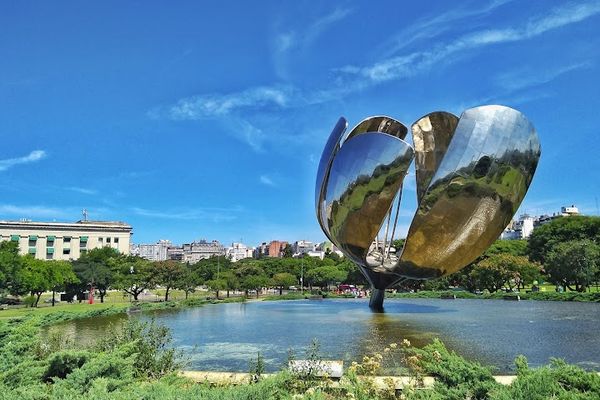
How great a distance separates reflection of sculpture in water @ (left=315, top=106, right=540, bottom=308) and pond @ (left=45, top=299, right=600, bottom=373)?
8.16 feet

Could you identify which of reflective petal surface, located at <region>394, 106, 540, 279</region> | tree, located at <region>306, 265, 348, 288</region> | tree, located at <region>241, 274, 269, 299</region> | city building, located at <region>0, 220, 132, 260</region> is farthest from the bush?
city building, located at <region>0, 220, 132, 260</region>

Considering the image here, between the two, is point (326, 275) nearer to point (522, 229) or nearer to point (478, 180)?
point (478, 180)

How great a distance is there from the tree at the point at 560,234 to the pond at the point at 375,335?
103ft

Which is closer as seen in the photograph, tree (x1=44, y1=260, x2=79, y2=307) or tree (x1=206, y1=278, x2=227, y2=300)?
tree (x1=44, y1=260, x2=79, y2=307)

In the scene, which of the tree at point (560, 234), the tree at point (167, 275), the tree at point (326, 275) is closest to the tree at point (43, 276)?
the tree at point (167, 275)

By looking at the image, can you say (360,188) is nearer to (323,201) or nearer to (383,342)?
(323,201)

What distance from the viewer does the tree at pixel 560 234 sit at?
162 ft

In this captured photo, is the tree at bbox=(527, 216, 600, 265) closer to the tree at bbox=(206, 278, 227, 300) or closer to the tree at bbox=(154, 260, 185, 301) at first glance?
the tree at bbox=(206, 278, 227, 300)

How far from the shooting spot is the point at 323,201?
1833 centimetres

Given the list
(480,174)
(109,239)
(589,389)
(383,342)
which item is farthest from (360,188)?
(109,239)

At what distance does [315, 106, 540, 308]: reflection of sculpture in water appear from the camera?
14039 mm

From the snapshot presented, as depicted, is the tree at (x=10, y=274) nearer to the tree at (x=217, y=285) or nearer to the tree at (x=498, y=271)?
the tree at (x=217, y=285)

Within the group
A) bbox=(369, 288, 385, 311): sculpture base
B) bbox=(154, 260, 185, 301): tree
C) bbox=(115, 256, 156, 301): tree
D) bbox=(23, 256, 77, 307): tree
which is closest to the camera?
bbox=(369, 288, 385, 311): sculpture base

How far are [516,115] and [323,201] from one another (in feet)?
23.8
